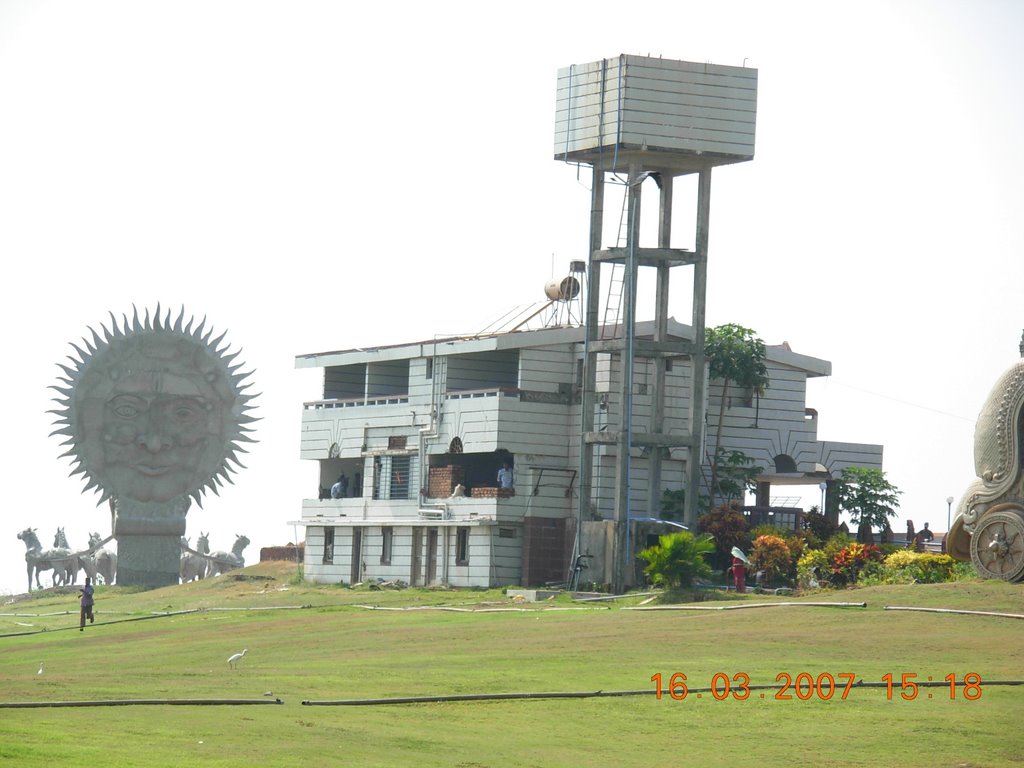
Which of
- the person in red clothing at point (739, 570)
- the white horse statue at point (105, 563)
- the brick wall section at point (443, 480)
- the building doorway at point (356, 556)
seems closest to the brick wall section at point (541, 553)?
the brick wall section at point (443, 480)

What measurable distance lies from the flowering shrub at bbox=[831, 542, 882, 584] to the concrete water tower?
827cm

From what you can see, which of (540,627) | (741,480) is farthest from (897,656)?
(741,480)

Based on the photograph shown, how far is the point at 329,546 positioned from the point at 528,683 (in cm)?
3747

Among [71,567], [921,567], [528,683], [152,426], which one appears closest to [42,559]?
[71,567]

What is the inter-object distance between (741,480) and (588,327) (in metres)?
8.79

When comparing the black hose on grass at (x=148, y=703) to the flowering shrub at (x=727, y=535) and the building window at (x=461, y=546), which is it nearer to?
the flowering shrub at (x=727, y=535)

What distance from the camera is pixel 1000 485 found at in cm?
4162

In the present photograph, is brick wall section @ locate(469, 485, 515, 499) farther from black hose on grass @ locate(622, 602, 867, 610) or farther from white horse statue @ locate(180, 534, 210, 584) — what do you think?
white horse statue @ locate(180, 534, 210, 584)

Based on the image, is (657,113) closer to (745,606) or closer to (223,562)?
(745,606)

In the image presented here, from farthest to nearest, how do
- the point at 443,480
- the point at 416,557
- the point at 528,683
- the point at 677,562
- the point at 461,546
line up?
the point at 416,557
the point at 443,480
the point at 461,546
the point at 677,562
the point at 528,683

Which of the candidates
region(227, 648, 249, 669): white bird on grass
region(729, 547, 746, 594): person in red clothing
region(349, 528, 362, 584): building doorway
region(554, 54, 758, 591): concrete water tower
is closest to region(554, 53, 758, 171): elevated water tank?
region(554, 54, 758, 591): concrete water tower
